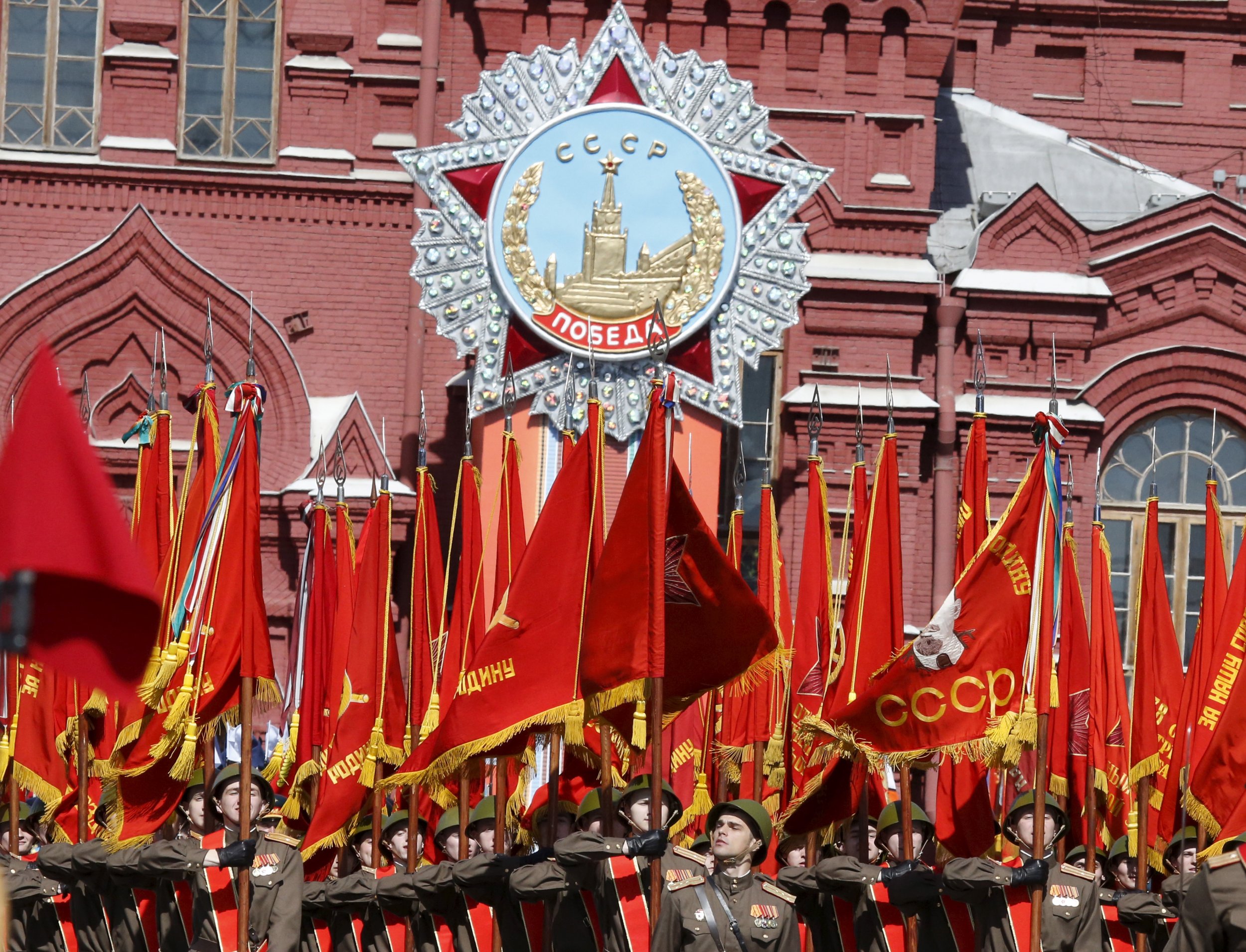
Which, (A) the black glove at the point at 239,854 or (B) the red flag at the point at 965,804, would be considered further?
(B) the red flag at the point at 965,804

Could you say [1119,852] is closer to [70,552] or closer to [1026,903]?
[1026,903]

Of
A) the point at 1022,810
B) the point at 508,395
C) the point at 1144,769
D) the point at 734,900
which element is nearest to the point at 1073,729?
the point at 1144,769

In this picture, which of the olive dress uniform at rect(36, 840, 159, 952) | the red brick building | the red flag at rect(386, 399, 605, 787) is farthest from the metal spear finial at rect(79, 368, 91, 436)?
the red flag at rect(386, 399, 605, 787)

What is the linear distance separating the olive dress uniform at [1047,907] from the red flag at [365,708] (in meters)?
3.21

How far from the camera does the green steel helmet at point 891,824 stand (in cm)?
910

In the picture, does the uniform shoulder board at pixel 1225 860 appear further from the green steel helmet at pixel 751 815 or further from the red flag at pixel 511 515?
the red flag at pixel 511 515

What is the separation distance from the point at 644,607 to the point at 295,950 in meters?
2.54

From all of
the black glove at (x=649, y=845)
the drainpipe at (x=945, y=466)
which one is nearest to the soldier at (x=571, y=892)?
the black glove at (x=649, y=845)

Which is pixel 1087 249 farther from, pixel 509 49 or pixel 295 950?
pixel 295 950

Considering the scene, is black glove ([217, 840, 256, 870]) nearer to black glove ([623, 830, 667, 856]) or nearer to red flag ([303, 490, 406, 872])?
red flag ([303, 490, 406, 872])

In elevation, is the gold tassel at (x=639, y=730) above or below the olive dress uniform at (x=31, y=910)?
above

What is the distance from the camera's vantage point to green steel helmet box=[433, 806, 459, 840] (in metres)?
9.89

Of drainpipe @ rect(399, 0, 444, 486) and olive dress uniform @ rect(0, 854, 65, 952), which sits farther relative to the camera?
drainpipe @ rect(399, 0, 444, 486)

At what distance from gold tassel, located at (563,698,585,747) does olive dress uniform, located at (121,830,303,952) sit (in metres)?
1.77
